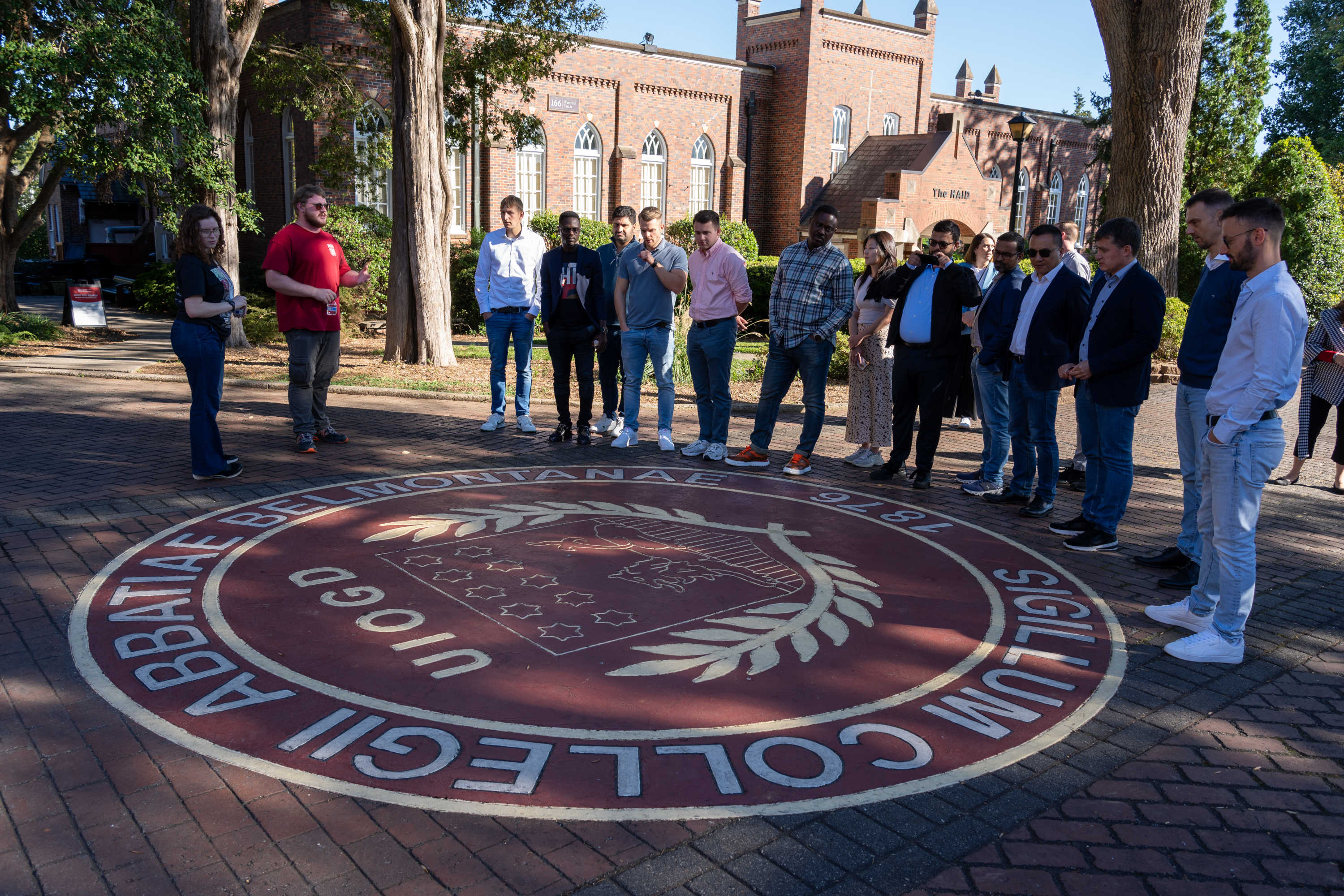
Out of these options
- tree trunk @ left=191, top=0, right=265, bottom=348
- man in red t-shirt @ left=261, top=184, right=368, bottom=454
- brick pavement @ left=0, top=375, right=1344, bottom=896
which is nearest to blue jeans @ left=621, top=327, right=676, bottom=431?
man in red t-shirt @ left=261, top=184, right=368, bottom=454

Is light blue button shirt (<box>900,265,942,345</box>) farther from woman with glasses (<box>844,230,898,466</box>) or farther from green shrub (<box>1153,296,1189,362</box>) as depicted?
green shrub (<box>1153,296,1189,362</box>)

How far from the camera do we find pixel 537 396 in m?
11.9

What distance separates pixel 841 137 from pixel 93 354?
84.5 ft

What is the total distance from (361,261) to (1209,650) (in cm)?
1740

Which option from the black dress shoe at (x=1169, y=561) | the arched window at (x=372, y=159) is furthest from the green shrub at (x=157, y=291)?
the black dress shoe at (x=1169, y=561)

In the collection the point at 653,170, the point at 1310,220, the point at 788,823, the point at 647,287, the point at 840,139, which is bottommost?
the point at 788,823

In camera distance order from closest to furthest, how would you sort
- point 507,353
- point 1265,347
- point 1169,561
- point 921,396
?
point 1265,347
point 1169,561
point 921,396
point 507,353

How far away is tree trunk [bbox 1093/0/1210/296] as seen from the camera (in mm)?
14945

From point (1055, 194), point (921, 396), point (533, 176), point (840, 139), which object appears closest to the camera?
point (921, 396)

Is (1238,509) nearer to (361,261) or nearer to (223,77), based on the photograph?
(223,77)

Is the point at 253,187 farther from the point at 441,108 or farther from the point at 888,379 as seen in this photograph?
the point at 888,379

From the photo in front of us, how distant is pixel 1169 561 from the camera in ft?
19.9

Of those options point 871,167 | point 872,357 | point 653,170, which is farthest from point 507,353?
point 871,167

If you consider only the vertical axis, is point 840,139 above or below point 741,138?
above
